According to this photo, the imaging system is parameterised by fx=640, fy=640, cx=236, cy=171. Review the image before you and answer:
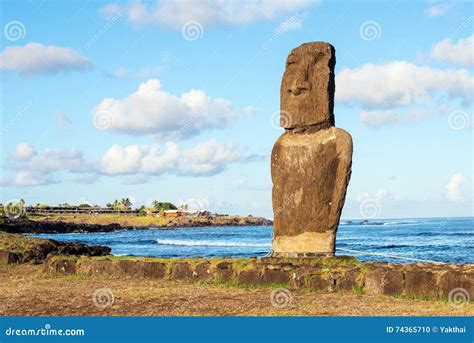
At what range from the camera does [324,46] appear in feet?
36.4

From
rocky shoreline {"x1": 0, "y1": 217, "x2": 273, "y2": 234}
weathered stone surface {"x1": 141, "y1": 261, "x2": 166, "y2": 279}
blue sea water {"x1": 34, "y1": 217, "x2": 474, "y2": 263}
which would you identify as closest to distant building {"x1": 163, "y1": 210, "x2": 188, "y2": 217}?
rocky shoreline {"x1": 0, "y1": 217, "x2": 273, "y2": 234}

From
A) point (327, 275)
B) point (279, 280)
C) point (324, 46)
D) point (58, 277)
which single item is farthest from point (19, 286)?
point (324, 46)

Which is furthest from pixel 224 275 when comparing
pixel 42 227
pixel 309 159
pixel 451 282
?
pixel 42 227

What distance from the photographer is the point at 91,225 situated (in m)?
98.0

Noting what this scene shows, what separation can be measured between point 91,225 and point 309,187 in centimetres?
9055

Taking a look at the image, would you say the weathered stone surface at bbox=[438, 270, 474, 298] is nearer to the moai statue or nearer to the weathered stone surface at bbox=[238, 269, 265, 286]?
the moai statue

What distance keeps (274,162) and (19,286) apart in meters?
4.94

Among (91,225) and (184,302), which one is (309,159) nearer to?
(184,302)

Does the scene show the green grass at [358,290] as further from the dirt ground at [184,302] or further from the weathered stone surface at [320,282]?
the weathered stone surface at [320,282]

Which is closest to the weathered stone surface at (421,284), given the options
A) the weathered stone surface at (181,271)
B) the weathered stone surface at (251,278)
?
the weathered stone surface at (251,278)

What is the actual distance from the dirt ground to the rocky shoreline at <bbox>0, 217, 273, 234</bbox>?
6513 centimetres

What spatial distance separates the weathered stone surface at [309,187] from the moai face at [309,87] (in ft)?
0.90

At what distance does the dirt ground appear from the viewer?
8172 mm

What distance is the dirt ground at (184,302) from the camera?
26.8 feet
